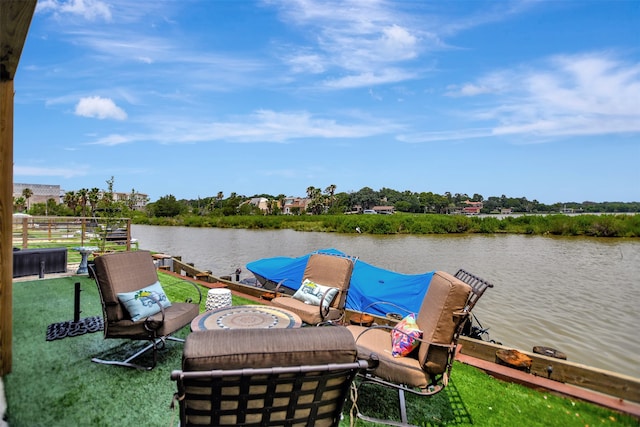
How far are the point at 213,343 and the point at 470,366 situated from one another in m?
2.98

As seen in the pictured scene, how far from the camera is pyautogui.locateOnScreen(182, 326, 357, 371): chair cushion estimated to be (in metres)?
1.34

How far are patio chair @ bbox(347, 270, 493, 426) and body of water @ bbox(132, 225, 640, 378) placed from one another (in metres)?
4.60

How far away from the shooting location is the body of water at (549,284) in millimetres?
6691

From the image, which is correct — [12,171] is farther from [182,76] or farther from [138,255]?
[182,76]

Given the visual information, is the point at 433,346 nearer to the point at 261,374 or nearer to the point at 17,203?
the point at 261,374

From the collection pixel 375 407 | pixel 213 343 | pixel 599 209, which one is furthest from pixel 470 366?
pixel 599 209

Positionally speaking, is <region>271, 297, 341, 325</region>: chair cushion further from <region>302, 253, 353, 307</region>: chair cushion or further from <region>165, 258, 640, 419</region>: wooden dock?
<region>165, 258, 640, 419</region>: wooden dock

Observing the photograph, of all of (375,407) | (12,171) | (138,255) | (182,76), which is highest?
(182,76)

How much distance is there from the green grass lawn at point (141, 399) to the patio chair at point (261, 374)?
4.22 feet

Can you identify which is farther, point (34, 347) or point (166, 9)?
point (166, 9)

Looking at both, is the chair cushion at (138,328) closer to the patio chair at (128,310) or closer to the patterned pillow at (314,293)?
the patio chair at (128,310)

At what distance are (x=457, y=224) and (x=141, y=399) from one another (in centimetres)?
3004

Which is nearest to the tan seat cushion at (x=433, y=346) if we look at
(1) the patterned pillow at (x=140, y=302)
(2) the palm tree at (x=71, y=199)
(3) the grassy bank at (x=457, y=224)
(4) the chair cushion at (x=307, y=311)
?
(4) the chair cushion at (x=307, y=311)

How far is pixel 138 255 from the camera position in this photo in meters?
4.01
